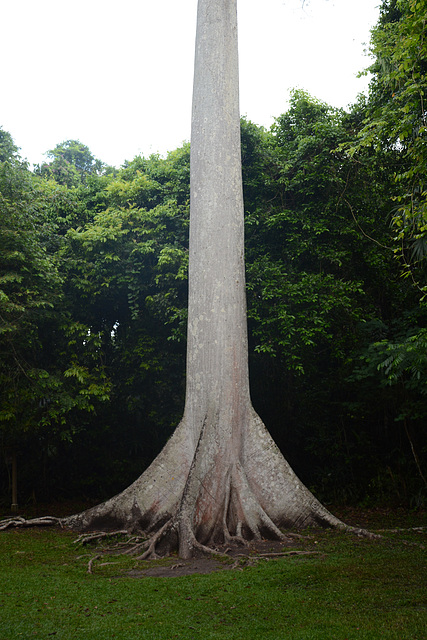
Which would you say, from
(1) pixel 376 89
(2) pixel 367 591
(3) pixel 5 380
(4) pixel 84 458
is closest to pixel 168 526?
(2) pixel 367 591

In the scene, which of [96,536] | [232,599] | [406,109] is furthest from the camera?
[96,536]

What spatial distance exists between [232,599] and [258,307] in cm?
500

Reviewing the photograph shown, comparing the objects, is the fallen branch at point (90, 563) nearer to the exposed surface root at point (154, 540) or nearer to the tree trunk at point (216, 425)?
the exposed surface root at point (154, 540)

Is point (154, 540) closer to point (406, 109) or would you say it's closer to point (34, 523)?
point (34, 523)

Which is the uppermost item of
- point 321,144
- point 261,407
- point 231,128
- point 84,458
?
point 321,144

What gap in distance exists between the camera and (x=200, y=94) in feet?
20.6

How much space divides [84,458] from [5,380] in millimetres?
3176

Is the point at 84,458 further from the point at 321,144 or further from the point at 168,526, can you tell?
the point at 321,144

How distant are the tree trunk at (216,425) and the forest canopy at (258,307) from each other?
6.48 feet

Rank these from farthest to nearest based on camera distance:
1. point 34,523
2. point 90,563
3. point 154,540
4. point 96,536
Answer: point 34,523 → point 96,536 → point 154,540 → point 90,563

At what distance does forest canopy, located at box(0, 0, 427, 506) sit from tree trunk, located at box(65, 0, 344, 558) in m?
1.98

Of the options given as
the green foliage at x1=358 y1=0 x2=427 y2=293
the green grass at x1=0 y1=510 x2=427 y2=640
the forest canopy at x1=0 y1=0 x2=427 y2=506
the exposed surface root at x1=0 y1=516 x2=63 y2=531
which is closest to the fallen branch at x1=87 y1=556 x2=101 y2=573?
the green grass at x1=0 y1=510 x2=427 y2=640

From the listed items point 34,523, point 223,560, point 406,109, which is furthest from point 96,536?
point 406,109

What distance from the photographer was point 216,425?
5.36 m
